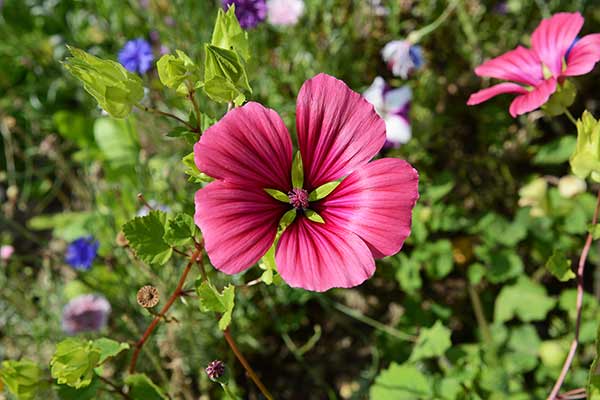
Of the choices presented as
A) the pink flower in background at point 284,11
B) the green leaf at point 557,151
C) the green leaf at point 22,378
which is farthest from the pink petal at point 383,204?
the pink flower in background at point 284,11

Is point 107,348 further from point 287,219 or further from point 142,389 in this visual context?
point 287,219

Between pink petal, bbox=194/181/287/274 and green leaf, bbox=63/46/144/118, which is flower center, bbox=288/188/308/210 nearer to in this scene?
pink petal, bbox=194/181/287/274

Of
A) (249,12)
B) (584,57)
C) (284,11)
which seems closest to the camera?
(584,57)

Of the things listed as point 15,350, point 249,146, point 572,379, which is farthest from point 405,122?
point 15,350

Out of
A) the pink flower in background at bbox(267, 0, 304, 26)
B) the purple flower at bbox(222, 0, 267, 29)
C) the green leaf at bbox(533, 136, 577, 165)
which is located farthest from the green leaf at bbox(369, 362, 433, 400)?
the pink flower in background at bbox(267, 0, 304, 26)

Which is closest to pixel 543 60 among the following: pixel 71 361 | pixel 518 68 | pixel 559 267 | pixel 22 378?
pixel 518 68

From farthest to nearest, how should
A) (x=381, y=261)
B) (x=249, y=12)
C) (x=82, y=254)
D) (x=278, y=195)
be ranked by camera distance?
(x=381, y=261), (x=82, y=254), (x=249, y=12), (x=278, y=195)

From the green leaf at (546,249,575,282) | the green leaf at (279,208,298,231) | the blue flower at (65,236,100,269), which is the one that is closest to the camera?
the green leaf at (279,208,298,231)
